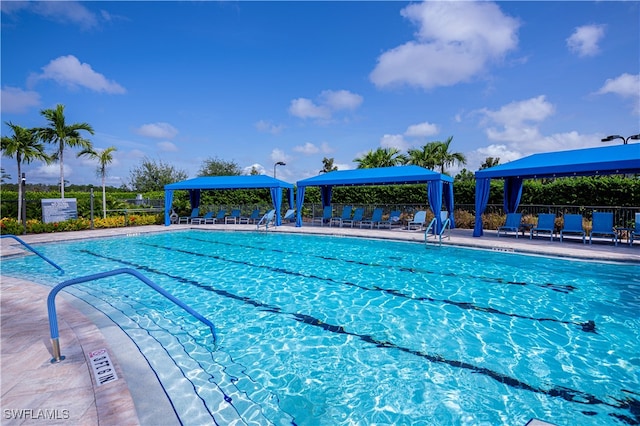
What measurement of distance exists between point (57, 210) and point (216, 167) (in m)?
23.7

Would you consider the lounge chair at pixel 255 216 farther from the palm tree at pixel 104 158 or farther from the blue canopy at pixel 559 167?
the blue canopy at pixel 559 167

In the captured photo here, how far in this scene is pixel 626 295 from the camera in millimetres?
5672

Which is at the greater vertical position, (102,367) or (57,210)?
(57,210)

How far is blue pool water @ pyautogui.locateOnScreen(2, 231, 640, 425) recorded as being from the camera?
2719 mm

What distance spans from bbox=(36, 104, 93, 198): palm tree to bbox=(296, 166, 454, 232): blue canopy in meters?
12.0

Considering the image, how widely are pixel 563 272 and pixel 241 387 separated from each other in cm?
767

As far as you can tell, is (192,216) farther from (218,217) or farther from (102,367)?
(102,367)

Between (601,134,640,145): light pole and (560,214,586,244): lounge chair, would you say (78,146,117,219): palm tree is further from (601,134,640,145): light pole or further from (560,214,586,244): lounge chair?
(601,134,640,145): light pole

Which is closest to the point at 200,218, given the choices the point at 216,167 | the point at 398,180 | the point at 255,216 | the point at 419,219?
the point at 255,216

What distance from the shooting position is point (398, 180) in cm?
1326

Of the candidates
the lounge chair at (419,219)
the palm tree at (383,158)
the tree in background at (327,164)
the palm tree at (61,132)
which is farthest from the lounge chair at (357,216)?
the tree in background at (327,164)

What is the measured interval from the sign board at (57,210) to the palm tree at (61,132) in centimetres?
247

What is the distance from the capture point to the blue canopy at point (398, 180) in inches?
494

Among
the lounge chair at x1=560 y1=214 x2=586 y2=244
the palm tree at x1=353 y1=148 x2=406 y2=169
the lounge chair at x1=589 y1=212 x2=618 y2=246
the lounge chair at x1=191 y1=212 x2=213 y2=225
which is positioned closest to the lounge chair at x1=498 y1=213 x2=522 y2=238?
the lounge chair at x1=560 y1=214 x2=586 y2=244
